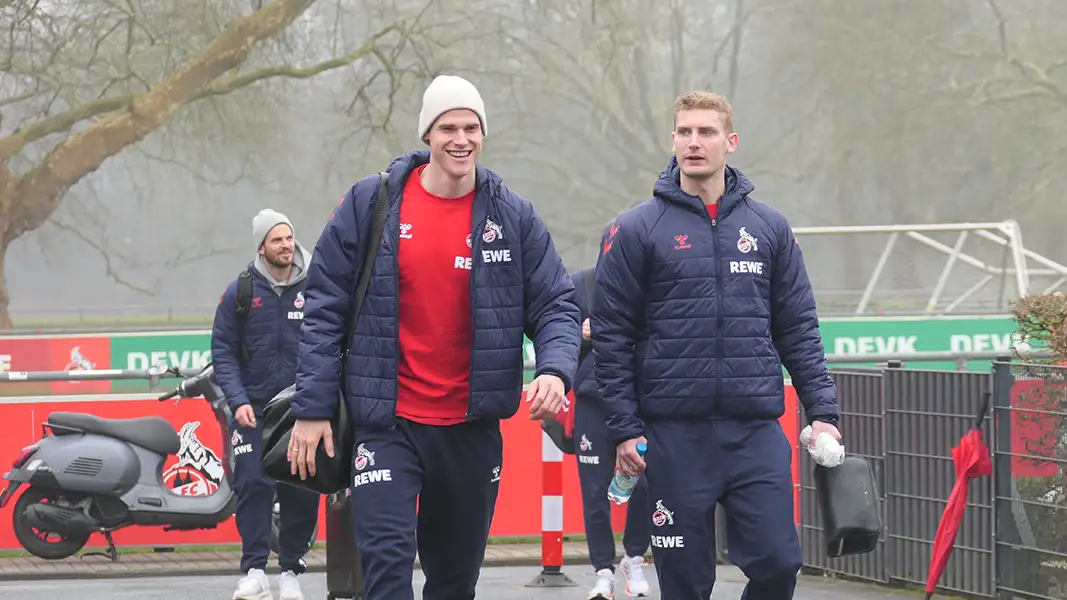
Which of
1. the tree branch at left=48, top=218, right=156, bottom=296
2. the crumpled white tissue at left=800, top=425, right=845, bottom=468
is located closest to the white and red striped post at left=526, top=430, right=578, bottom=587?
the crumpled white tissue at left=800, top=425, right=845, bottom=468

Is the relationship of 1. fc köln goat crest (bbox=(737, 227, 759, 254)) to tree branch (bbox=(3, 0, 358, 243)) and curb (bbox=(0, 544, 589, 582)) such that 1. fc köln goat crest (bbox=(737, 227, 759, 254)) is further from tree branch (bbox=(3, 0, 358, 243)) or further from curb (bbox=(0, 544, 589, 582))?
tree branch (bbox=(3, 0, 358, 243))

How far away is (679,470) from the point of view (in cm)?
575

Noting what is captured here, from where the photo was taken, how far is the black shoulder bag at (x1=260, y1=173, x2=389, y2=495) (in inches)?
214

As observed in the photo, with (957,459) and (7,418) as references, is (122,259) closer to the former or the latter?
(7,418)

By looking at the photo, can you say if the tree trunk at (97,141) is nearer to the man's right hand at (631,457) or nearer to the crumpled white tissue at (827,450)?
the man's right hand at (631,457)

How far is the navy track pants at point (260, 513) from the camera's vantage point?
8844mm

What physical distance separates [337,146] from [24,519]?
63.0 feet

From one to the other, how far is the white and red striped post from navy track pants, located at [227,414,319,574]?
4.21 ft

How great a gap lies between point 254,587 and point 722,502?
3.77 m

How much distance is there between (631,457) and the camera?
5770mm

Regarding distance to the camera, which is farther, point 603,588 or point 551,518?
point 551,518

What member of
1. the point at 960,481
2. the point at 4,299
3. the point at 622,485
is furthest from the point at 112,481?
the point at 4,299

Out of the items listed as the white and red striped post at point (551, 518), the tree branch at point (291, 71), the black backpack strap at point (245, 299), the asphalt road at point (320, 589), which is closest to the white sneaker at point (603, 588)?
the asphalt road at point (320, 589)

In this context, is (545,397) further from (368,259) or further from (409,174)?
(409,174)
